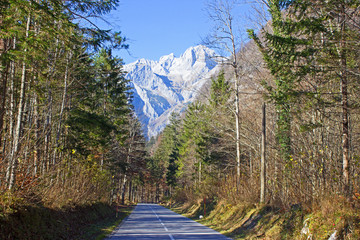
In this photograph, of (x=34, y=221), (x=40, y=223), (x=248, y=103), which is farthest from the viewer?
(x=248, y=103)

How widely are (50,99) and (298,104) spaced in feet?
35.1

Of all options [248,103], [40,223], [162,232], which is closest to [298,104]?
[162,232]

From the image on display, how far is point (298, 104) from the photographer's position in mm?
11664

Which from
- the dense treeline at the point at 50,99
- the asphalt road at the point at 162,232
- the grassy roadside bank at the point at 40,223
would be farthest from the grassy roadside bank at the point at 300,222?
the dense treeline at the point at 50,99

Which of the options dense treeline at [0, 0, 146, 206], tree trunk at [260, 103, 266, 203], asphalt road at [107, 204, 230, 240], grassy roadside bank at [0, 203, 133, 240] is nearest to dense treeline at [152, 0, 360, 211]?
tree trunk at [260, 103, 266, 203]

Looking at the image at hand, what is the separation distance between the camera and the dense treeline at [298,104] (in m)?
9.46

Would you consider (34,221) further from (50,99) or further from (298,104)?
(298,104)

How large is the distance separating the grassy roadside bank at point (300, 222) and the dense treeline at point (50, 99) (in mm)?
7702

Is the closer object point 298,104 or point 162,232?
point 298,104

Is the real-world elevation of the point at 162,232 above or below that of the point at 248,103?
below

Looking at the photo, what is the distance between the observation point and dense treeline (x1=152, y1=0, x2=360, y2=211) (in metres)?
9.46

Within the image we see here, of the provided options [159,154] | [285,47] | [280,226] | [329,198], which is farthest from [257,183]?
[159,154]

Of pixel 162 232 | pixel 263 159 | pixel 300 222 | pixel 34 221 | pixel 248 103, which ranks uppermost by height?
pixel 248 103

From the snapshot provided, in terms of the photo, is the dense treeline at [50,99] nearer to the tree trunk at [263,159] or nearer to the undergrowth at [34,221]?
the undergrowth at [34,221]
